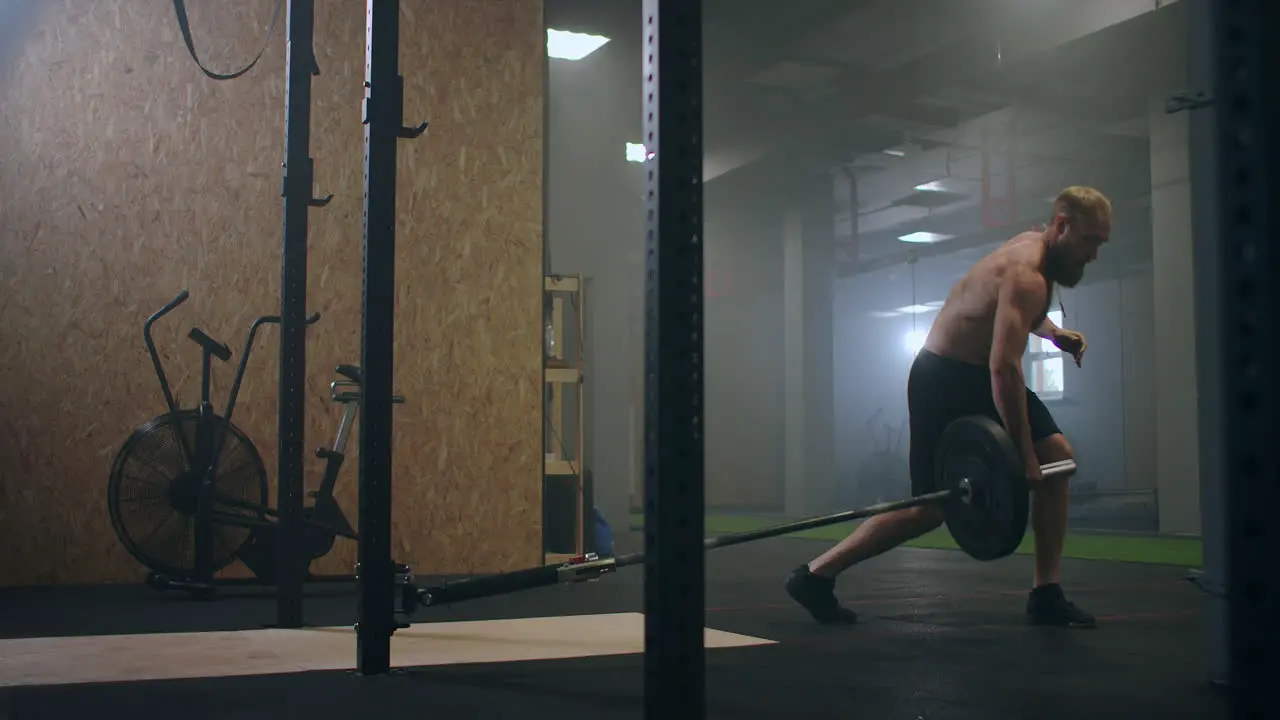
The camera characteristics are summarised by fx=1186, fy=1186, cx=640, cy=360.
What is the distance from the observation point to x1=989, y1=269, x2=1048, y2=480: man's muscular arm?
3707 millimetres

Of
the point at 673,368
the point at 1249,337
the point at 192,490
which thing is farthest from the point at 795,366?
the point at 1249,337

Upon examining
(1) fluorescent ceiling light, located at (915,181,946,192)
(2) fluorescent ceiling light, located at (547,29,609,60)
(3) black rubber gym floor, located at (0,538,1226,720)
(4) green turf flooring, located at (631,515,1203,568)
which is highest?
(2) fluorescent ceiling light, located at (547,29,609,60)

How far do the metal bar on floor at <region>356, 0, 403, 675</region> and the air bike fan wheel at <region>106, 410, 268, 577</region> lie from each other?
2.20 m

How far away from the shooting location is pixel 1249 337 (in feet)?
3.11

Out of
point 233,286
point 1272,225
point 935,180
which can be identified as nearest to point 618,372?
point 233,286

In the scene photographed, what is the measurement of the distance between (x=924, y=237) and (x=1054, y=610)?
12.3 metres

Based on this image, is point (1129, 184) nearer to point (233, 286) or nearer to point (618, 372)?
point (618, 372)

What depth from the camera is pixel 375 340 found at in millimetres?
2916

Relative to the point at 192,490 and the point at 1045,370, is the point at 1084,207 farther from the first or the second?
the point at 1045,370

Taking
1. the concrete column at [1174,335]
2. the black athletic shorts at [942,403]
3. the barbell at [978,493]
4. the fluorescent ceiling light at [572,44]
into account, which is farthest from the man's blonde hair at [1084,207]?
the fluorescent ceiling light at [572,44]

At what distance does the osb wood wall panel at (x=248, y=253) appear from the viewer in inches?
214

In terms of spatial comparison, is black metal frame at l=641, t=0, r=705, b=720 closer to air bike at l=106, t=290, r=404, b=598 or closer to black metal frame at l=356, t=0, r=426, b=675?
black metal frame at l=356, t=0, r=426, b=675

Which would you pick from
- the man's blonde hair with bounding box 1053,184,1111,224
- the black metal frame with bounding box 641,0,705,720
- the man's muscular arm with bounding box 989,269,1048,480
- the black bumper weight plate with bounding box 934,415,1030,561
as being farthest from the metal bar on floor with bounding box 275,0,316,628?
the man's blonde hair with bounding box 1053,184,1111,224

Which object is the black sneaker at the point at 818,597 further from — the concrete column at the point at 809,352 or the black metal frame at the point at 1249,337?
the concrete column at the point at 809,352
